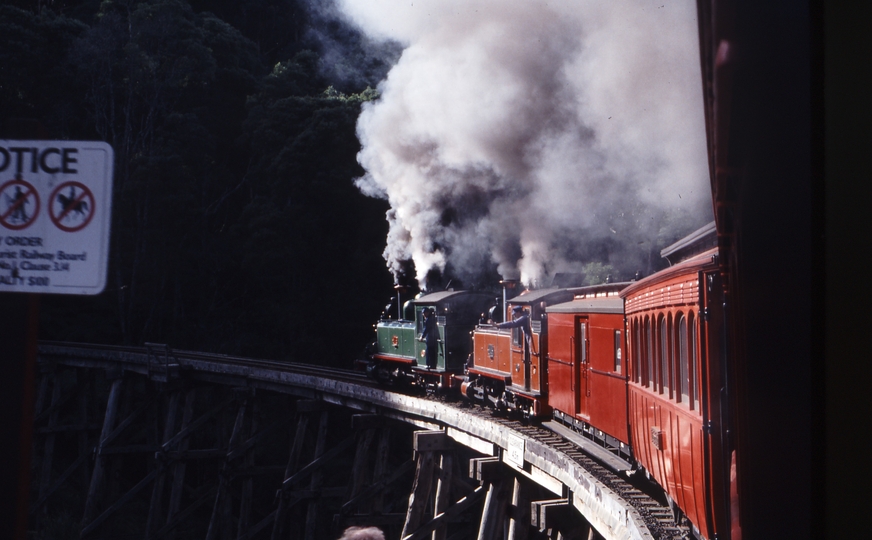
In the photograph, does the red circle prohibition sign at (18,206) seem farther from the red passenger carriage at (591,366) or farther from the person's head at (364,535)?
the red passenger carriage at (591,366)

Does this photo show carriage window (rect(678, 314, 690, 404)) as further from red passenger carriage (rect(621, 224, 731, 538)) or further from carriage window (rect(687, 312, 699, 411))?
carriage window (rect(687, 312, 699, 411))

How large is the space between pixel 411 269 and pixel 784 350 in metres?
18.9

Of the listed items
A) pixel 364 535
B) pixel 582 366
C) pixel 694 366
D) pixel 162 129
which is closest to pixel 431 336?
pixel 582 366

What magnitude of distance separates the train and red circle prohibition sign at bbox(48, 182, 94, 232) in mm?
2197

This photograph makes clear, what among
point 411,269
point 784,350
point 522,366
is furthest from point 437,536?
point 411,269

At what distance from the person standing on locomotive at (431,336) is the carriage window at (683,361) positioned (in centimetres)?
878

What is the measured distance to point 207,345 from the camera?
179 inches

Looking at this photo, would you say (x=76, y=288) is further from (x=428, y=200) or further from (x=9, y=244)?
(x=428, y=200)

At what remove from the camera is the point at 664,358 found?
4676mm

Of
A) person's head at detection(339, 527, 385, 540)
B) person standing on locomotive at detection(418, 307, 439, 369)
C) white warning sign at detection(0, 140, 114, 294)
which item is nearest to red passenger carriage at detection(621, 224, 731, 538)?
person's head at detection(339, 527, 385, 540)

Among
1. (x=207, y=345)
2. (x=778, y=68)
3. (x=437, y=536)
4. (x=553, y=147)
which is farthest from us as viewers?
(x=553, y=147)

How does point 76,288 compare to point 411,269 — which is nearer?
point 76,288

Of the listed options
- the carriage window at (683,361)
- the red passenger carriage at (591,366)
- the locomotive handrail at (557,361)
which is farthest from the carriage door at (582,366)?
the carriage window at (683,361)

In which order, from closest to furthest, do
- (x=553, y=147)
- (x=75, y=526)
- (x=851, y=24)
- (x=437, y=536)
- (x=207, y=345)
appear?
(x=851, y=24), (x=75, y=526), (x=207, y=345), (x=437, y=536), (x=553, y=147)
